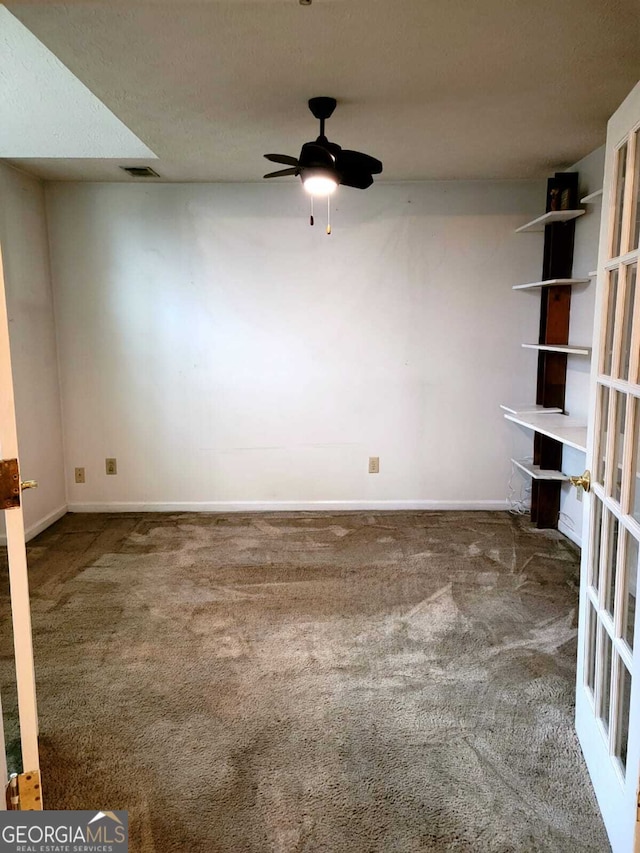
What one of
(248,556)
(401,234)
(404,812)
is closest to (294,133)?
(401,234)

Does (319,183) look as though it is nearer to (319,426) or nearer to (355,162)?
(355,162)

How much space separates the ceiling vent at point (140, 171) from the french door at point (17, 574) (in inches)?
107

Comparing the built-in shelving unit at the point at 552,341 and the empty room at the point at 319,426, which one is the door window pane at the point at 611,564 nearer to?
the empty room at the point at 319,426

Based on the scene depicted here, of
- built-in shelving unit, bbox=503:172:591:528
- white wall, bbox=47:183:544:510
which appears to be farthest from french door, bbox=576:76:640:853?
white wall, bbox=47:183:544:510

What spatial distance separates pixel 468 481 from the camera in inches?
171

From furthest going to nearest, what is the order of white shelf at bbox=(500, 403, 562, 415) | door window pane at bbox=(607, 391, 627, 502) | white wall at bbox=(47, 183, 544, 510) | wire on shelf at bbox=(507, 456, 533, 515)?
wire on shelf at bbox=(507, 456, 533, 515) → white wall at bbox=(47, 183, 544, 510) → white shelf at bbox=(500, 403, 562, 415) → door window pane at bbox=(607, 391, 627, 502)

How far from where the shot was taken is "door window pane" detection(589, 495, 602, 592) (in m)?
1.77

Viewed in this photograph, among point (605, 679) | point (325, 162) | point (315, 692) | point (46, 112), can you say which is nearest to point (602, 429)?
point (605, 679)

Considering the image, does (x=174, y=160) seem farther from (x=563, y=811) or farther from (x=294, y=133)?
(x=563, y=811)

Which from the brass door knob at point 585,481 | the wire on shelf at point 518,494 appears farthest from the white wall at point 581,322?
the brass door knob at point 585,481

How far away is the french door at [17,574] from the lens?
1284 mm

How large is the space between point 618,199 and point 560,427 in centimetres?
189

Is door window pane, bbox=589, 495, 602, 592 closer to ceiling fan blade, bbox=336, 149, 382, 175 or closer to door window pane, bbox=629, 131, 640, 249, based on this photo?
door window pane, bbox=629, 131, 640, 249

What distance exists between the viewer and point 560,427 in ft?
10.9
